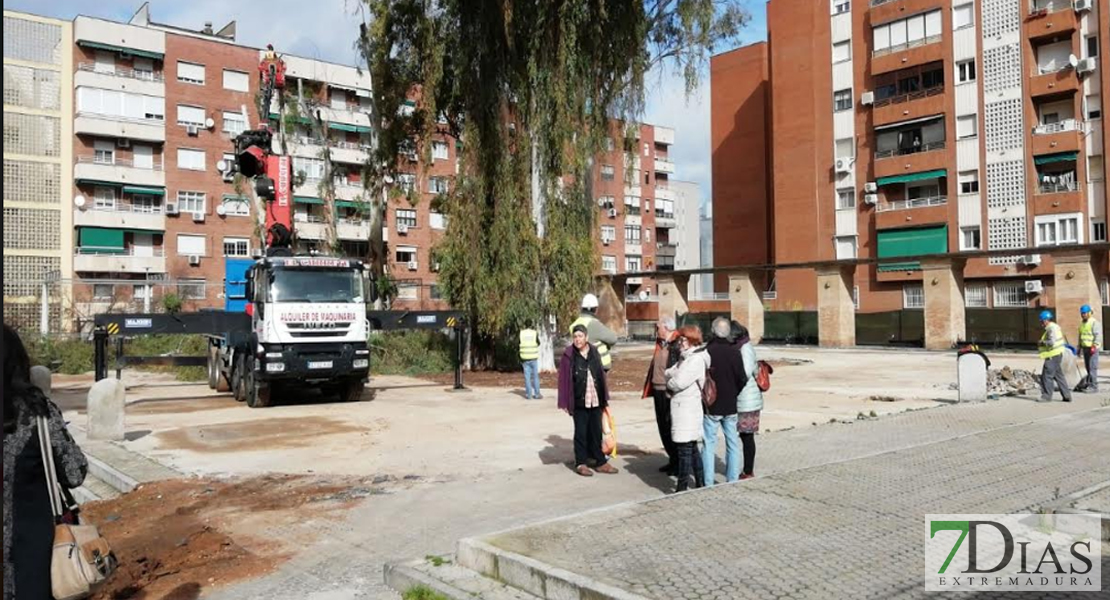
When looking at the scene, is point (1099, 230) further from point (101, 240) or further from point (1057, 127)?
point (101, 240)

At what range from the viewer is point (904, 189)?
48438 mm

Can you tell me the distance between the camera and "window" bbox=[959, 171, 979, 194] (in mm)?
45031

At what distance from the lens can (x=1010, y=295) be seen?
143 feet

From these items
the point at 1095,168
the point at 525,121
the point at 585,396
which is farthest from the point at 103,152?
the point at 1095,168

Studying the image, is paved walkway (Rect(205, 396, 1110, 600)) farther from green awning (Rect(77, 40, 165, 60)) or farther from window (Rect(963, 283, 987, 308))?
green awning (Rect(77, 40, 165, 60))

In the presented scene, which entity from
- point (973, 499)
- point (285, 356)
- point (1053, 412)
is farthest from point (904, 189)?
point (973, 499)

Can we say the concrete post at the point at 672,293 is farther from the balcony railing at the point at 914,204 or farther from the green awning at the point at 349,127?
the green awning at the point at 349,127

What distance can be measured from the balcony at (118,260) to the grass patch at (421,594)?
4976cm

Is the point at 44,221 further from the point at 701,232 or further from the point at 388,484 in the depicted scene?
the point at 701,232

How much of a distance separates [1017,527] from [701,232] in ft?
372

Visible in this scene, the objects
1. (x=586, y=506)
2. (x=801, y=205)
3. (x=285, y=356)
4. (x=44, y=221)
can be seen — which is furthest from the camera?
(x=801, y=205)

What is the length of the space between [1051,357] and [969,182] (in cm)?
3437

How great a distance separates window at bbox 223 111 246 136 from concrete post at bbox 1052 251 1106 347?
147ft

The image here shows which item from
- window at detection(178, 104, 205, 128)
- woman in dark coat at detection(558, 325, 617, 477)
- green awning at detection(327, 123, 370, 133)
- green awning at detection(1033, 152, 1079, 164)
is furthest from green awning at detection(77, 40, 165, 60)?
woman in dark coat at detection(558, 325, 617, 477)
